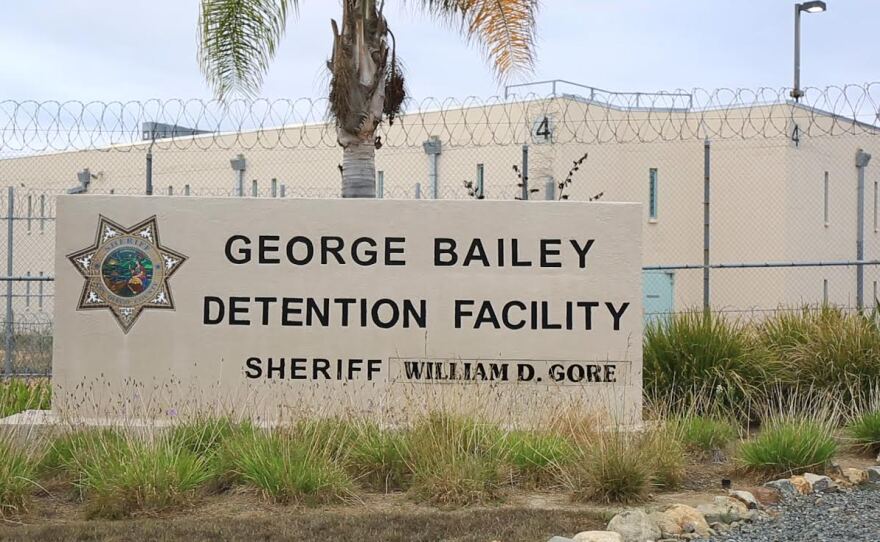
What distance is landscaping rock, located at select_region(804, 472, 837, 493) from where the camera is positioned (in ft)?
26.2

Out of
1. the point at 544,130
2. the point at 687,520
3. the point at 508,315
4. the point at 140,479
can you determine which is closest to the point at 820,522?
the point at 687,520

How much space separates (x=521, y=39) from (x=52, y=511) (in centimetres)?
708

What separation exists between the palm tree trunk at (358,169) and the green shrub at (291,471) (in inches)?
171

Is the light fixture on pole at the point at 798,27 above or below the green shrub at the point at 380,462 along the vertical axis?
above

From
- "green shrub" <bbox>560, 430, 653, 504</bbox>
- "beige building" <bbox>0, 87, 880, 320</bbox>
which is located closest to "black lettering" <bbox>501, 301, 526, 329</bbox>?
"green shrub" <bbox>560, 430, 653, 504</bbox>

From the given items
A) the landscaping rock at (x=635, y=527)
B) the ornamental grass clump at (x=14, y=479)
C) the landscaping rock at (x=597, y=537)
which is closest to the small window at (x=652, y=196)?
the landscaping rock at (x=635, y=527)

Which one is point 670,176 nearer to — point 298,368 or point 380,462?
point 298,368

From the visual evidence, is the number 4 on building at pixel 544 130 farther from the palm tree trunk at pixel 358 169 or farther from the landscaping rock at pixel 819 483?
the landscaping rock at pixel 819 483

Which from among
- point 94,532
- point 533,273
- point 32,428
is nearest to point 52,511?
point 94,532

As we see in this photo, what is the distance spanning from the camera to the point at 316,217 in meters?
10.1

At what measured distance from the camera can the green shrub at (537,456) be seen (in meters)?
8.03

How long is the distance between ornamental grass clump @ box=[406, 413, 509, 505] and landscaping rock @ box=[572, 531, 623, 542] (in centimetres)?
119

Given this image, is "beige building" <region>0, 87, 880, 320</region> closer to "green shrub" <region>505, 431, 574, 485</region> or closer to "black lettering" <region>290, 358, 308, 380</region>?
"black lettering" <region>290, 358, 308, 380</region>

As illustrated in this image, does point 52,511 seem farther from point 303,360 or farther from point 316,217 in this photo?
point 316,217
